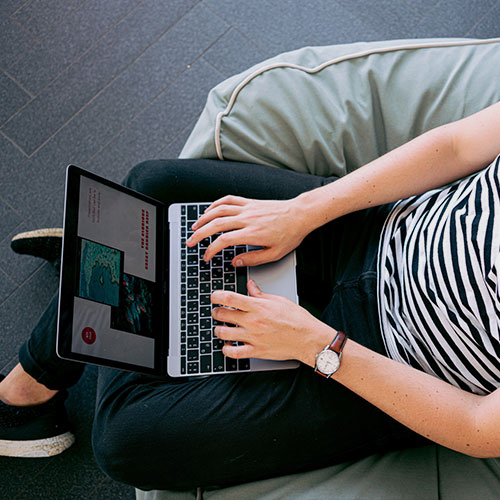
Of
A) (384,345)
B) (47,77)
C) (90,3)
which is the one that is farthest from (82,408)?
(90,3)

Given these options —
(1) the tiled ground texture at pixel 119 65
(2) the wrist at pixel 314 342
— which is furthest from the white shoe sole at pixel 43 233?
(2) the wrist at pixel 314 342

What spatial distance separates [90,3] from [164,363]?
139 cm

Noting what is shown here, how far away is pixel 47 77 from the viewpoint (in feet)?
5.64

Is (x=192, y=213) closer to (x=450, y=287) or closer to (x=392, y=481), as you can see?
(x=450, y=287)

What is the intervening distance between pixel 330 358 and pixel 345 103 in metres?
0.63

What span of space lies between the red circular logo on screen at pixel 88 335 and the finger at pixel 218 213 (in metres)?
0.29

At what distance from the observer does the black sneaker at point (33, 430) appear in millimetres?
→ 1324

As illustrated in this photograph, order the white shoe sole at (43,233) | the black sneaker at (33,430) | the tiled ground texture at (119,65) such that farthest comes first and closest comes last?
1. the tiled ground texture at (119,65)
2. the white shoe sole at (43,233)
3. the black sneaker at (33,430)

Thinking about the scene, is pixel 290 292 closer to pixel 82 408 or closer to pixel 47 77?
pixel 82 408

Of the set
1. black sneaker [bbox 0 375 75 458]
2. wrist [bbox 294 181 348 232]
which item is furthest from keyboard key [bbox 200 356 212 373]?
black sneaker [bbox 0 375 75 458]

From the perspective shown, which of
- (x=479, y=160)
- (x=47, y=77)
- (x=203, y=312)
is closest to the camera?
(x=479, y=160)

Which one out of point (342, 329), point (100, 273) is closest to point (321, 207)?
point (342, 329)

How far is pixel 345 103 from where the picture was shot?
1204mm

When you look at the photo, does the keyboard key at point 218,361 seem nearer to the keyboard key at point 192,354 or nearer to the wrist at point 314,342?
the keyboard key at point 192,354
